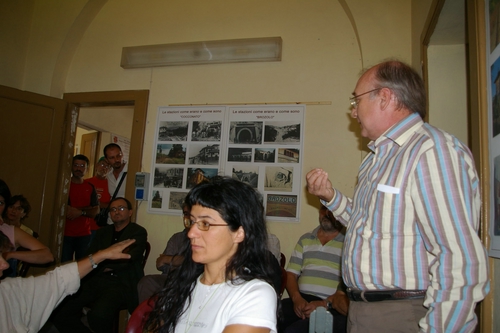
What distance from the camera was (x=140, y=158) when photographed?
3928mm

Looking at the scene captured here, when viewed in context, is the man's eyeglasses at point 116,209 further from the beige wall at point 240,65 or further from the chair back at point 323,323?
the chair back at point 323,323

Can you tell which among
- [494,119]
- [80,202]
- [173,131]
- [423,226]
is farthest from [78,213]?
[494,119]

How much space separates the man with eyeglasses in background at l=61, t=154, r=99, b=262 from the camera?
164 inches

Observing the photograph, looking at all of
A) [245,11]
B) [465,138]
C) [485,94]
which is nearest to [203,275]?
[485,94]

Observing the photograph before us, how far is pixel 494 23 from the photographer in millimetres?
1262

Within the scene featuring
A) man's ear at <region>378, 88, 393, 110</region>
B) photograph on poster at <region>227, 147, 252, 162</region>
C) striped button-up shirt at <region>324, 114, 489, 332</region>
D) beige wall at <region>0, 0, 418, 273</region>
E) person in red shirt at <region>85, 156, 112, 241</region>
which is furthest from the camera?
person in red shirt at <region>85, 156, 112, 241</region>

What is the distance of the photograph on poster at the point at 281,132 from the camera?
11.7 feet

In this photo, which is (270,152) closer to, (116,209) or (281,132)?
(281,132)

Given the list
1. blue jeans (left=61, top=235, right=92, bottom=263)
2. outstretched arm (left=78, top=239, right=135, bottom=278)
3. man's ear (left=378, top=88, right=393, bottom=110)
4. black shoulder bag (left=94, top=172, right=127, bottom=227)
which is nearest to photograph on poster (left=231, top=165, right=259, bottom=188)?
black shoulder bag (left=94, top=172, right=127, bottom=227)

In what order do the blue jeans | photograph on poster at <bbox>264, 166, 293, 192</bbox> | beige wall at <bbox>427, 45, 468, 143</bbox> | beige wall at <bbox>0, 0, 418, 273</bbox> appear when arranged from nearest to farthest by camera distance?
1. beige wall at <bbox>427, 45, 468, 143</bbox>
2. beige wall at <bbox>0, 0, 418, 273</bbox>
3. photograph on poster at <bbox>264, 166, 293, 192</bbox>
4. the blue jeans

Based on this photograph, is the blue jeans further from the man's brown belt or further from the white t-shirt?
the man's brown belt

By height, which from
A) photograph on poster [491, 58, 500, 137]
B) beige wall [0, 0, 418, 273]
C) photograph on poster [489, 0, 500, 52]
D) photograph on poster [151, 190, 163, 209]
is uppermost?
beige wall [0, 0, 418, 273]

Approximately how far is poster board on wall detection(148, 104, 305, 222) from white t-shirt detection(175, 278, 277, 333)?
2.17 meters

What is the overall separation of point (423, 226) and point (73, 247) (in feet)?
13.4
